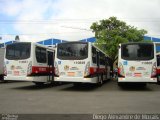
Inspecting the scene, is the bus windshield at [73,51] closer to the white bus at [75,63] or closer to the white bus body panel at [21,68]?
the white bus at [75,63]

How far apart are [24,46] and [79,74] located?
399cm

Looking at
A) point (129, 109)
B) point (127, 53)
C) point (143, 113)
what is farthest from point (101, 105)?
point (127, 53)

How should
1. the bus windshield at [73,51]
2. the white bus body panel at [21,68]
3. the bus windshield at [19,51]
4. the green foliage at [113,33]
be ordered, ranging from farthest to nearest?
the green foliage at [113,33]
the bus windshield at [19,51]
the white bus body panel at [21,68]
the bus windshield at [73,51]

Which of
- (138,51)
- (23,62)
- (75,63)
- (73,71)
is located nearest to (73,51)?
Answer: (75,63)

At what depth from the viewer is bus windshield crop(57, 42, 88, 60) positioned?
17844 millimetres

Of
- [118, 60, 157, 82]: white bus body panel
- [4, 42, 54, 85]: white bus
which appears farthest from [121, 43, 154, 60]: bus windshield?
[4, 42, 54, 85]: white bus

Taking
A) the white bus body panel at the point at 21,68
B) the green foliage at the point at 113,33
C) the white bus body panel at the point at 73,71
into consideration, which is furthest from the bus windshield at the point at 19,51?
the green foliage at the point at 113,33

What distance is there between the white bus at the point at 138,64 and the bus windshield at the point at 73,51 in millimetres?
2360

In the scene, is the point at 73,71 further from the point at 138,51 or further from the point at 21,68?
the point at 138,51

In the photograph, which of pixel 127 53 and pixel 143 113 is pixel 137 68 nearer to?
pixel 127 53

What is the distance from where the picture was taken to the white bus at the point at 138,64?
17859mm

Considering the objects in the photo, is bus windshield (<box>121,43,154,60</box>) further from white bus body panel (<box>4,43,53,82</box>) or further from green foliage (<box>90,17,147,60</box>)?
green foliage (<box>90,17,147,60</box>)

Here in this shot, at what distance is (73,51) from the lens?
18.0 meters

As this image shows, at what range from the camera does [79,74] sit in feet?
57.6
